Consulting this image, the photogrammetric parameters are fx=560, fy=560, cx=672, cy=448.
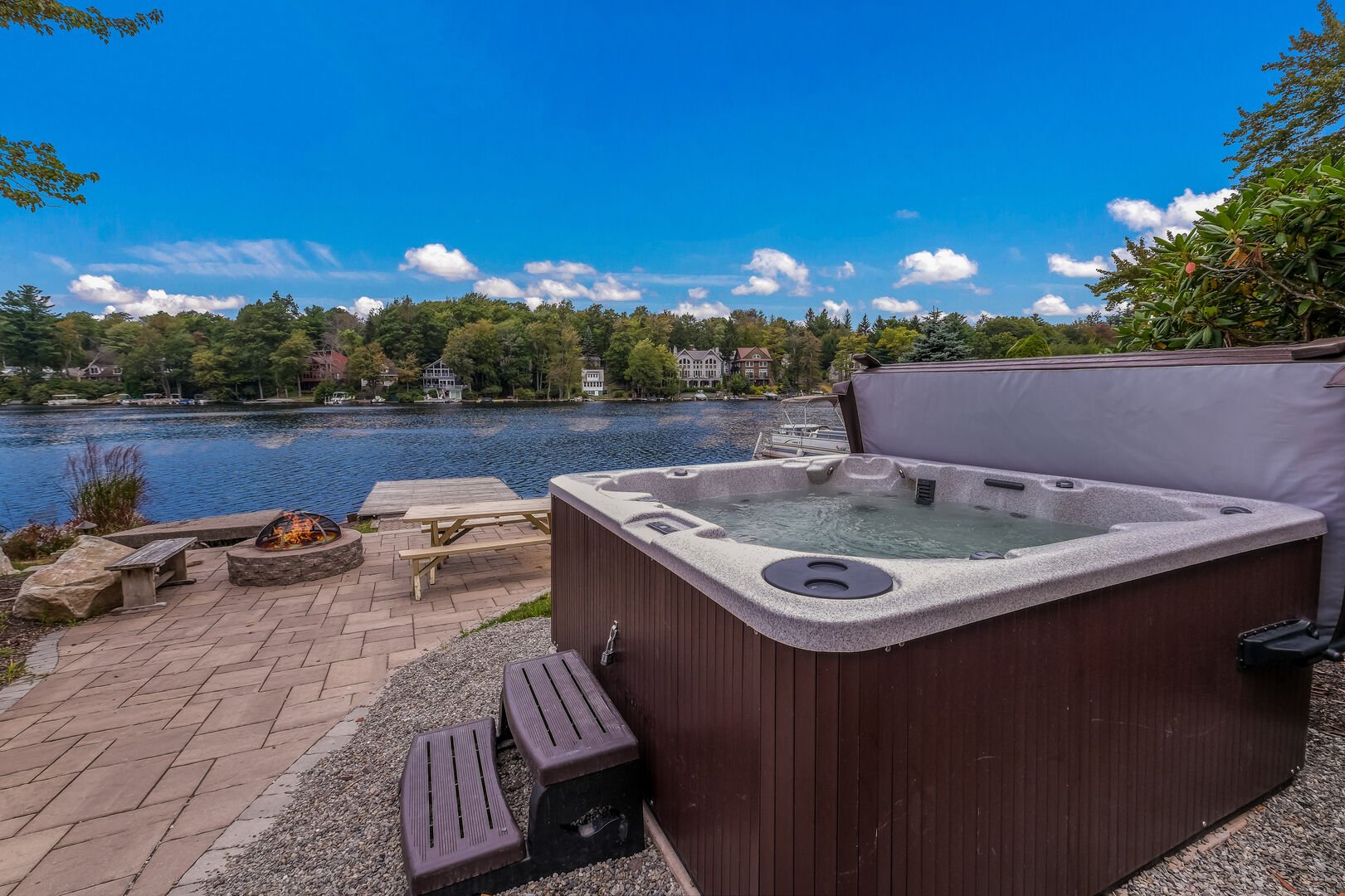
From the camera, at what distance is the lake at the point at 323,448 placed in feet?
40.5

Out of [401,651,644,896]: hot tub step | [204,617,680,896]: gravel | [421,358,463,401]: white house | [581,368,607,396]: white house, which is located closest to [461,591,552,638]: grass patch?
[204,617,680,896]: gravel

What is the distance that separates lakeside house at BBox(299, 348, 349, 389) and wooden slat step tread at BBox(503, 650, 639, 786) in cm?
4691

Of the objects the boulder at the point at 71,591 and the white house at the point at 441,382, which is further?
the white house at the point at 441,382

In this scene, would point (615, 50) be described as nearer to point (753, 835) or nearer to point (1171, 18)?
point (1171, 18)

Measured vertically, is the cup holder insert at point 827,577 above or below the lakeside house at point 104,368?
below

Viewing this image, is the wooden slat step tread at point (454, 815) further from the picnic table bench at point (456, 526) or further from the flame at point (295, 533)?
the flame at point (295, 533)

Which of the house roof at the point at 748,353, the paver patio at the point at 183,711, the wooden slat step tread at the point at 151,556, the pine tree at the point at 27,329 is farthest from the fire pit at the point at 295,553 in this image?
the house roof at the point at 748,353

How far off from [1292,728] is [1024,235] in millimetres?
23660

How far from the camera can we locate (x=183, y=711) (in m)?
2.20

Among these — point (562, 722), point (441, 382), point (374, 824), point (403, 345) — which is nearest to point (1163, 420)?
point (562, 722)

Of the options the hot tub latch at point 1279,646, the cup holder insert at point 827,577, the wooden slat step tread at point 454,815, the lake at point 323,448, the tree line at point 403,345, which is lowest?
the lake at point 323,448

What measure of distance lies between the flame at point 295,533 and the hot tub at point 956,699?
3325 millimetres

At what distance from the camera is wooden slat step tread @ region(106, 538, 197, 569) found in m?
3.28

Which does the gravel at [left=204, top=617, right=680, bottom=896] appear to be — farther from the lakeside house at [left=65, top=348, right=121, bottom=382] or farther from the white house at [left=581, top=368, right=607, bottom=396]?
the lakeside house at [left=65, top=348, right=121, bottom=382]
